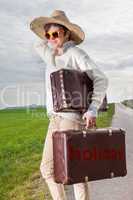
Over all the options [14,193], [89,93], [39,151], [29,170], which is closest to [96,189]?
[14,193]

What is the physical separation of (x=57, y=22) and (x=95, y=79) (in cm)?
56

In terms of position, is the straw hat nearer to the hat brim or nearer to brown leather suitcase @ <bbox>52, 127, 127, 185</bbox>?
the hat brim

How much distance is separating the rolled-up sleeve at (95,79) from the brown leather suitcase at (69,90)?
52 millimetres

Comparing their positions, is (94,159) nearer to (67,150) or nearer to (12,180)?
(67,150)

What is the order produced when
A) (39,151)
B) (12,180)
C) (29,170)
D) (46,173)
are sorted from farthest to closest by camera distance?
(39,151), (29,170), (12,180), (46,173)

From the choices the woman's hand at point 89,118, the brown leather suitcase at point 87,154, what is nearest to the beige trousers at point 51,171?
the brown leather suitcase at point 87,154

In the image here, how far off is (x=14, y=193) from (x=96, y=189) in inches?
38.0

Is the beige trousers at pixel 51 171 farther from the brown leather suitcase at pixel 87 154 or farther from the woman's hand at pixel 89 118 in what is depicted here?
the woman's hand at pixel 89 118

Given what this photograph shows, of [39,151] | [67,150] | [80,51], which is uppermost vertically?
[80,51]

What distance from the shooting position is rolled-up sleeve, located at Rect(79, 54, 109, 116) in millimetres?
5027

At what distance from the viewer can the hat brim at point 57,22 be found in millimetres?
5242

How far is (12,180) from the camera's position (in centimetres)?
903

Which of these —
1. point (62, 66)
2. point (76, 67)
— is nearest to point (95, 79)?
point (76, 67)

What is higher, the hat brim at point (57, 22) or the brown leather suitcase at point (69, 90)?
the hat brim at point (57, 22)
